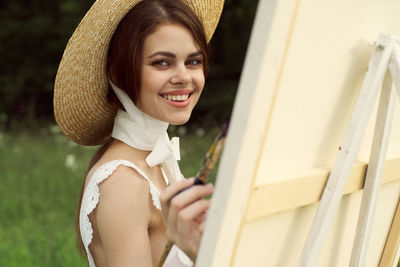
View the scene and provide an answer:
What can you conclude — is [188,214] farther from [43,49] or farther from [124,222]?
[43,49]

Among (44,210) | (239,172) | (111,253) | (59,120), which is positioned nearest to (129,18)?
(59,120)

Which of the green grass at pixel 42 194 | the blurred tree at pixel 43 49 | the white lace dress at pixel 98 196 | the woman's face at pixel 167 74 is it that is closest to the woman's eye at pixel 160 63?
the woman's face at pixel 167 74

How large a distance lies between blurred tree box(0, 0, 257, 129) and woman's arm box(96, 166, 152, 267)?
8.14 m

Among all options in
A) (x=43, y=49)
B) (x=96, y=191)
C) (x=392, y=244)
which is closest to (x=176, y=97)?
(x=96, y=191)

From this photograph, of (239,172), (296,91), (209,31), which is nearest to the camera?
(239,172)

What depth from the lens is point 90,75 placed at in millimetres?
1758

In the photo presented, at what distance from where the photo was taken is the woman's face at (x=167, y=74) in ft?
5.20

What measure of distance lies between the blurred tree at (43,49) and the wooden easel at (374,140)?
835cm

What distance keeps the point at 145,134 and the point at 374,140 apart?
67cm

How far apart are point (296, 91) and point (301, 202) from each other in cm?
22

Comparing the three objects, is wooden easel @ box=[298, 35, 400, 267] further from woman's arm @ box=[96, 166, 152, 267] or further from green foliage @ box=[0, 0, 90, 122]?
green foliage @ box=[0, 0, 90, 122]

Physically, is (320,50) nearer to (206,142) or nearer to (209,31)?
(209,31)

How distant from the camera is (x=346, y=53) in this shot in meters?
1.15

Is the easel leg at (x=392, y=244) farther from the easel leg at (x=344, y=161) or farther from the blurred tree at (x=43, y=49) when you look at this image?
the blurred tree at (x=43, y=49)
